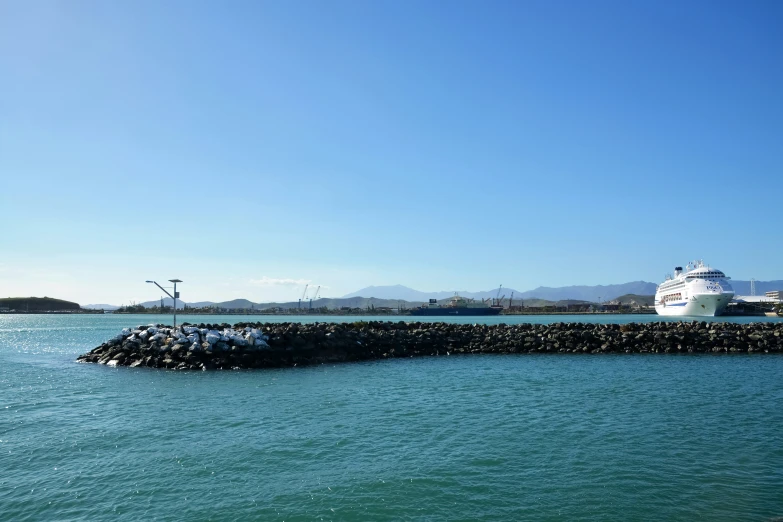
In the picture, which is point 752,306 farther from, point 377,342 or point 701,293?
point 377,342

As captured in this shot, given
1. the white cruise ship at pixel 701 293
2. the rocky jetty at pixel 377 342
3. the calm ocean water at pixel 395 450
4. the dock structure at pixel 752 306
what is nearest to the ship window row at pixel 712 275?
the white cruise ship at pixel 701 293

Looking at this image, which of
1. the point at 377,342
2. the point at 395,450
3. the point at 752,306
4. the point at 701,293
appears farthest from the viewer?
the point at 752,306

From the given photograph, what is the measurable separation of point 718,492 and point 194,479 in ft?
33.6

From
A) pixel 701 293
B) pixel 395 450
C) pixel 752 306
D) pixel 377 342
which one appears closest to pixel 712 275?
pixel 701 293

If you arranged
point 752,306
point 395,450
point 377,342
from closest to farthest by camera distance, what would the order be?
point 395,450 < point 377,342 < point 752,306

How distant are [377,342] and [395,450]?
23.8 meters

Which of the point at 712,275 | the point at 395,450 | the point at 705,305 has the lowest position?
the point at 395,450

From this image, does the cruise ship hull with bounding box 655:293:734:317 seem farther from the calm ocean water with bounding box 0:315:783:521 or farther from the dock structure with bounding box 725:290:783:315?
the calm ocean water with bounding box 0:315:783:521

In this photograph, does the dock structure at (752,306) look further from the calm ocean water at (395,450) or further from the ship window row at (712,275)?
the calm ocean water at (395,450)

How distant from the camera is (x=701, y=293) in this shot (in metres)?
108

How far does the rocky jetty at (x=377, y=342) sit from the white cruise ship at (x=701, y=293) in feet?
243

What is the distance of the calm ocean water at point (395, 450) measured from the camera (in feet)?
30.2

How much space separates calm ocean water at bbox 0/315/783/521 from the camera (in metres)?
9.22

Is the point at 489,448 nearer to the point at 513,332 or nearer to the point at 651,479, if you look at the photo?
the point at 651,479
